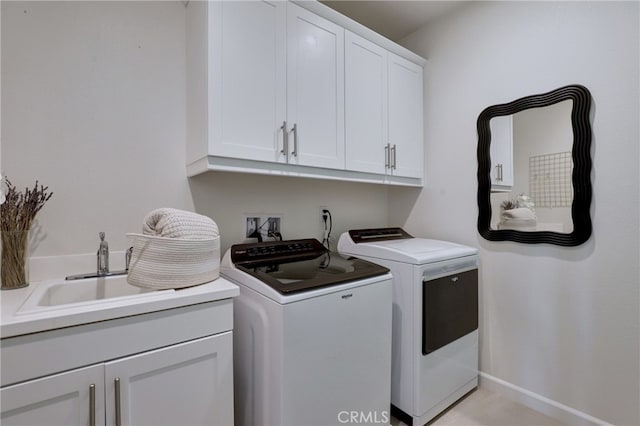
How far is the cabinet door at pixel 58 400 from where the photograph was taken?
793 millimetres

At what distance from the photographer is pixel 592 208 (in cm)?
155

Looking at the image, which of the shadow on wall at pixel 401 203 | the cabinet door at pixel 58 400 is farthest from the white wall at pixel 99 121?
the shadow on wall at pixel 401 203

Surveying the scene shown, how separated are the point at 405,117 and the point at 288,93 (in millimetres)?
1013

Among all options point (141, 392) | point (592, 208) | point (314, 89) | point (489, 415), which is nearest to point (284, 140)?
point (314, 89)

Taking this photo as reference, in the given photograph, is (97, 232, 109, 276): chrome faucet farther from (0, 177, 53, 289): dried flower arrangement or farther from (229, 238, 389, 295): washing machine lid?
(229, 238, 389, 295): washing machine lid

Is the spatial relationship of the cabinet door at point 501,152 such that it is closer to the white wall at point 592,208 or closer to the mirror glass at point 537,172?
the mirror glass at point 537,172

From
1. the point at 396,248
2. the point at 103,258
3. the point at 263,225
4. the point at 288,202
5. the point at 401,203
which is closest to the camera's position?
the point at 103,258

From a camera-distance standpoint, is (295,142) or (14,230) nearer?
(14,230)

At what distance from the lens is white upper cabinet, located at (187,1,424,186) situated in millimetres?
1374

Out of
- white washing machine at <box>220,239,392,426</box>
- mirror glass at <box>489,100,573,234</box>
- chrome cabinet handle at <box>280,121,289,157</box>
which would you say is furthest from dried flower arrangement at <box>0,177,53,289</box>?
mirror glass at <box>489,100,573,234</box>

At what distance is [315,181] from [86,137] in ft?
4.35
